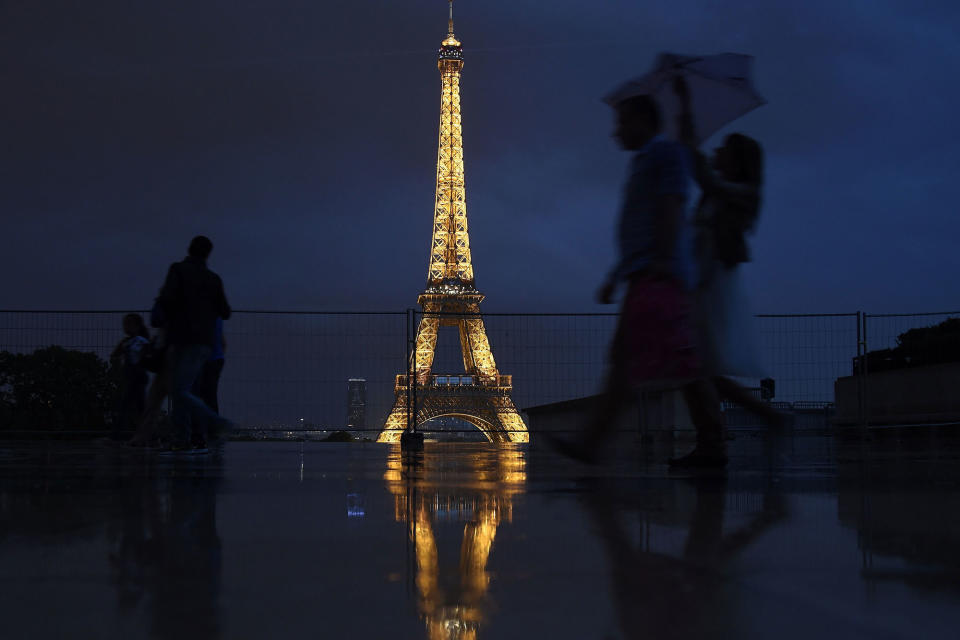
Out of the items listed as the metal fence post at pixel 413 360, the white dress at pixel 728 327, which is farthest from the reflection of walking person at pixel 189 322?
the white dress at pixel 728 327

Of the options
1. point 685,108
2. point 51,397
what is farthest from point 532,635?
point 51,397

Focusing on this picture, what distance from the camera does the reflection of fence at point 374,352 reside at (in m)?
11.2

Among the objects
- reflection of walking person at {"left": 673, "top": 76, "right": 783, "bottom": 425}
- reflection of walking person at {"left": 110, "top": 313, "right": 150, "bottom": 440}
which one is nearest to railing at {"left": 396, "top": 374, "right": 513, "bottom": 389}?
reflection of walking person at {"left": 110, "top": 313, "right": 150, "bottom": 440}

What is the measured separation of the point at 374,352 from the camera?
11.4 m

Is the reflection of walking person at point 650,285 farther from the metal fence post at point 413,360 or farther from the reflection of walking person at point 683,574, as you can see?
the metal fence post at point 413,360

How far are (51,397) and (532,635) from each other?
41096mm

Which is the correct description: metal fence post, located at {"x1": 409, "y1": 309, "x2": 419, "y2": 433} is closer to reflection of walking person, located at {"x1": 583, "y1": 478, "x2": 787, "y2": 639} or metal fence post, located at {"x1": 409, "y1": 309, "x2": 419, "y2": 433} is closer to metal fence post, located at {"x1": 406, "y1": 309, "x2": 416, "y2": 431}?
metal fence post, located at {"x1": 406, "y1": 309, "x2": 416, "y2": 431}

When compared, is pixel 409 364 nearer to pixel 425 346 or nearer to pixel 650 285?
pixel 425 346

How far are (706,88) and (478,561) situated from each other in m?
4.40

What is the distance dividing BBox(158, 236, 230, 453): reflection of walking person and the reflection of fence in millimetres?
3521

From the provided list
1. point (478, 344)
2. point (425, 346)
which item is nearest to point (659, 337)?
point (425, 346)

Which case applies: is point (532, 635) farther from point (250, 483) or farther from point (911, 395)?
point (911, 395)

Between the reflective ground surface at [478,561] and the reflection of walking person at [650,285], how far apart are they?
0.49 metres

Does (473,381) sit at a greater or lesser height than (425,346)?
lesser
